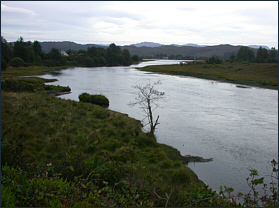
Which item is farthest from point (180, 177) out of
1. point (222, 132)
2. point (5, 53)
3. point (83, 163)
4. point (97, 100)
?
point (5, 53)

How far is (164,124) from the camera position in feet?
60.7

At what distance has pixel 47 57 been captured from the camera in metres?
88.2

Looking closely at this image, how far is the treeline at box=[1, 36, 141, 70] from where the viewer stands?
237 feet

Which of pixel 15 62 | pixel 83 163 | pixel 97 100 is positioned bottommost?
pixel 97 100

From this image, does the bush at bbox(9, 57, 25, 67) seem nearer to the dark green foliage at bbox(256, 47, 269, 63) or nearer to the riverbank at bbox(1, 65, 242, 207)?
the riverbank at bbox(1, 65, 242, 207)

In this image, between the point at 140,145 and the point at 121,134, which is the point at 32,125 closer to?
the point at 121,134

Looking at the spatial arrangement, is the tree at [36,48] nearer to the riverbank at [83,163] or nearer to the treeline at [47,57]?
the treeline at [47,57]

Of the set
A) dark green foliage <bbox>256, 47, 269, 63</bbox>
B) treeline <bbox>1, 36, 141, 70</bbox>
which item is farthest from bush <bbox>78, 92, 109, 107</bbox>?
dark green foliage <bbox>256, 47, 269, 63</bbox>

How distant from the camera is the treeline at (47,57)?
72.2 metres

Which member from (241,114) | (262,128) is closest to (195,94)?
(241,114)

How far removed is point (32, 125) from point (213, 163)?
378 inches

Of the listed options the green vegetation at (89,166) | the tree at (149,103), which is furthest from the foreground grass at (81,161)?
the tree at (149,103)

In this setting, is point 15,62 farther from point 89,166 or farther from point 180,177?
point 89,166

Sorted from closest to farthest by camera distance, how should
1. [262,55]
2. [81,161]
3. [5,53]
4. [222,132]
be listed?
[81,161] < [222,132] < [5,53] < [262,55]
